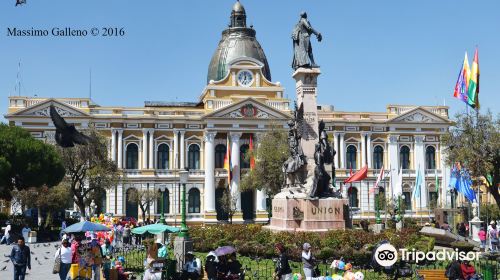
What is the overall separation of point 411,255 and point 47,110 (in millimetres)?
44304

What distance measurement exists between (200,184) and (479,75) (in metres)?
35.2

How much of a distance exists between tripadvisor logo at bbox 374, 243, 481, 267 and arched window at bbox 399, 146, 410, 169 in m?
42.9

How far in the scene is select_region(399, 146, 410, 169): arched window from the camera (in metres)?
64.6

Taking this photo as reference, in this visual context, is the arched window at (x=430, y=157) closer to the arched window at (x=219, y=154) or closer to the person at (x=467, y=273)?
the arched window at (x=219, y=154)

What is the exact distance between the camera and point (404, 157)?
6475cm

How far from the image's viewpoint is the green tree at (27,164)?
41438 millimetres

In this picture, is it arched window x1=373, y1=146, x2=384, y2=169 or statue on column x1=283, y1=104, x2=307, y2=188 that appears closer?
statue on column x1=283, y1=104, x2=307, y2=188

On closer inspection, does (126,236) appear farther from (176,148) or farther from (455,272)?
(176,148)

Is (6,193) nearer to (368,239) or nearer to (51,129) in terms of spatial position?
(51,129)

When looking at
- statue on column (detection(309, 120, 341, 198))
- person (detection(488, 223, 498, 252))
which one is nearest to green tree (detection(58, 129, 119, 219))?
statue on column (detection(309, 120, 341, 198))

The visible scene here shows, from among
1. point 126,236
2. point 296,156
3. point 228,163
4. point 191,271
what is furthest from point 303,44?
point 228,163

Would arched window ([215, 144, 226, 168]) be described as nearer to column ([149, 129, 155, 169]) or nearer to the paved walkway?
column ([149, 129, 155, 169])

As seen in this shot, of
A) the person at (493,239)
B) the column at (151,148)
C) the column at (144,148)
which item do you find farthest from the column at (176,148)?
the person at (493,239)


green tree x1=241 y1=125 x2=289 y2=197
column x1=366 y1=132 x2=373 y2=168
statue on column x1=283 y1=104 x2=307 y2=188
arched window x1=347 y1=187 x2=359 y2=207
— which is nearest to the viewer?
statue on column x1=283 y1=104 x2=307 y2=188
